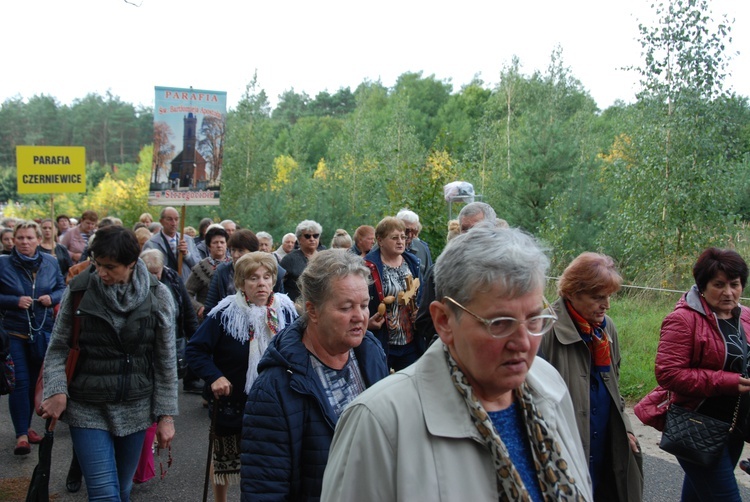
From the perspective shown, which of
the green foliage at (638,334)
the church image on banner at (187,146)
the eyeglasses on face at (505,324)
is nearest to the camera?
the eyeglasses on face at (505,324)

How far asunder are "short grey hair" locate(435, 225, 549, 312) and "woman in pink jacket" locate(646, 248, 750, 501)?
2.55 m

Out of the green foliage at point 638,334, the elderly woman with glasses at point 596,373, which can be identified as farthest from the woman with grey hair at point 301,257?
the elderly woman with glasses at point 596,373

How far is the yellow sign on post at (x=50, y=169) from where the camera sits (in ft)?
38.9

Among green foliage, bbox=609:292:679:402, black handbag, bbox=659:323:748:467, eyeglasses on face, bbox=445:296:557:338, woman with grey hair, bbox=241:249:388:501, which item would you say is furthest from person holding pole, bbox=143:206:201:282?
eyeglasses on face, bbox=445:296:557:338

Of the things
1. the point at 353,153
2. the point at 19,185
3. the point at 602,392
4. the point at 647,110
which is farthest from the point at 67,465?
the point at 353,153

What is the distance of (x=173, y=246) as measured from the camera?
959 cm

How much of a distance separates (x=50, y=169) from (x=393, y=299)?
29.7ft

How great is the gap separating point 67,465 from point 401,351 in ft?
10.8

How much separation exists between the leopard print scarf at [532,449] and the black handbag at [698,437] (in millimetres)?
2469

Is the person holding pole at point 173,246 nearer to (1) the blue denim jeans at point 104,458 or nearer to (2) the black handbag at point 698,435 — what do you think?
(1) the blue denim jeans at point 104,458

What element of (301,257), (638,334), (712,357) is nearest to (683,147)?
(638,334)

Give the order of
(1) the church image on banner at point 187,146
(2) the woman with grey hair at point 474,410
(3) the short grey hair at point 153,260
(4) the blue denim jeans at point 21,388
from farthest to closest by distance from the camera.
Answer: (1) the church image on banner at point 187,146 → (4) the blue denim jeans at point 21,388 → (3) the short grey hair at point 153,260 → (2) the woman with grey hair at point 474,410

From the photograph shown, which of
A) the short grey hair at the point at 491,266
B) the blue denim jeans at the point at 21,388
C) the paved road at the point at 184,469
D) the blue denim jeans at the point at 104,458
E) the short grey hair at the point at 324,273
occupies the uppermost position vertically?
the short grey hair at the point at 491,266

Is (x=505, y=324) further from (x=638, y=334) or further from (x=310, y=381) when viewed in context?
(x=638, y=334)
